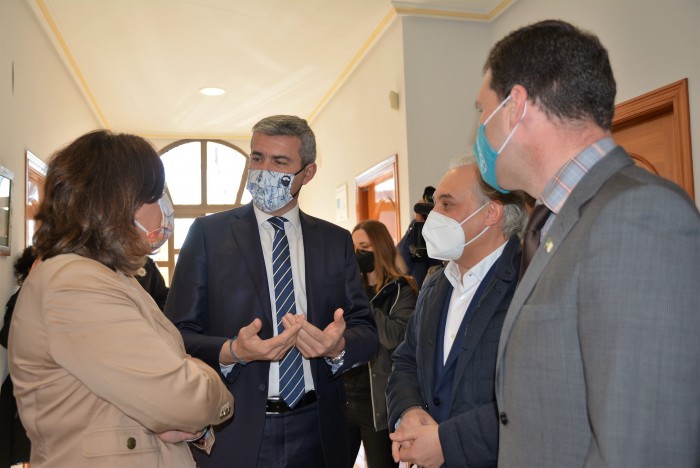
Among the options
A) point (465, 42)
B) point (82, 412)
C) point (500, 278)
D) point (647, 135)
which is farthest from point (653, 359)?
point (465, 42)

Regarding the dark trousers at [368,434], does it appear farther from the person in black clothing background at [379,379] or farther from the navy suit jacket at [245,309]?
the navy suit jacket at [245,309]

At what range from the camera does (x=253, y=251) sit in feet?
6.56

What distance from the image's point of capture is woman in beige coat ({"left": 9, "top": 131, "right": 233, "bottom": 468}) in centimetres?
120

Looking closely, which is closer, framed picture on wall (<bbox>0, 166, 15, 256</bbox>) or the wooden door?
the wooden door

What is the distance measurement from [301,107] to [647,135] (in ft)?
16.4

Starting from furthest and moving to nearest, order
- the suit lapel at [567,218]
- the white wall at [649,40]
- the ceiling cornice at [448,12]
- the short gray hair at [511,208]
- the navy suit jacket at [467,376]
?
the ceiling cornice at [448,12] → the white wall at [649,40] → the short gray hair at [511,208] → the navy suit jacket at [467,376] → the suit lapel at [567,218]

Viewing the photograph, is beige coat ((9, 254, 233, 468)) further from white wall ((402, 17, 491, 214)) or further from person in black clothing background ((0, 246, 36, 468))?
white wall ((402, 17, 491, 214))

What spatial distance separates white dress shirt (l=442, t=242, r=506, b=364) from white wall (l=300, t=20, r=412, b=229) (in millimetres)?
2742

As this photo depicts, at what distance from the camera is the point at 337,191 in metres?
7.05

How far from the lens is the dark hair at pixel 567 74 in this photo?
1.13 metres

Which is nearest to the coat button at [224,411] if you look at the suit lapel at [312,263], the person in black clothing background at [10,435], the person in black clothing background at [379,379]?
the suit lapel at [312,263]

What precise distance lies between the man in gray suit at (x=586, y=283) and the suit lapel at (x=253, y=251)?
927 mm

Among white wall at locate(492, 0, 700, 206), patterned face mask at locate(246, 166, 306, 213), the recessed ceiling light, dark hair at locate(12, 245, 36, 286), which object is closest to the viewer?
patterned face mask at locate(246, 166, 306, 213)

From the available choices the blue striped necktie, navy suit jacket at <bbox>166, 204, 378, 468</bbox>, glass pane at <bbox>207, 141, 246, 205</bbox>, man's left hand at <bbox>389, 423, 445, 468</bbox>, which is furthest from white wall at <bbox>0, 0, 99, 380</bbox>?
glass pane at <bbox>207, 141, 246, 205</bbox>
